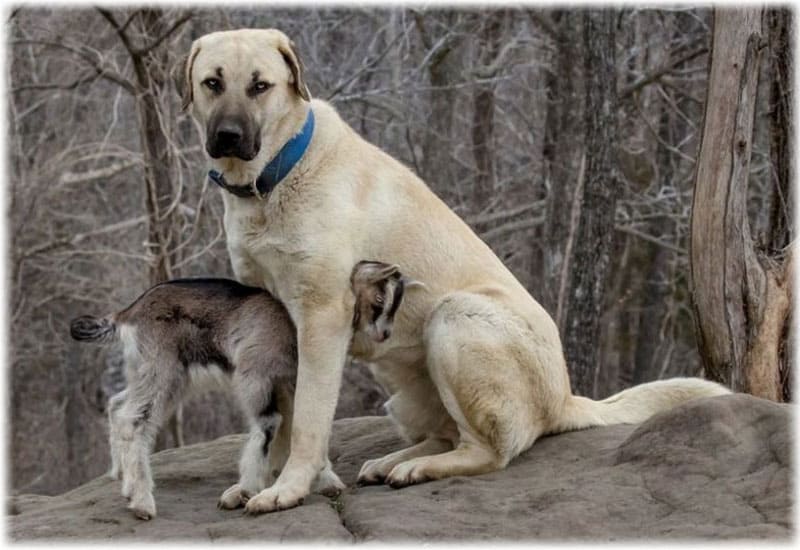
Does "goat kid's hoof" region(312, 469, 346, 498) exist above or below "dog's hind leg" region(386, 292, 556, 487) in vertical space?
below

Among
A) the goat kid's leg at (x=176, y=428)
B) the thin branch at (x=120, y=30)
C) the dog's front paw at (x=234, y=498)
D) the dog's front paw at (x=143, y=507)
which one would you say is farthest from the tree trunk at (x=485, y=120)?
the dog's front paw at (x=143, y=507)

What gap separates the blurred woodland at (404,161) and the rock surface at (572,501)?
15.0 feet

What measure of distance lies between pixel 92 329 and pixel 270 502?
1.35m

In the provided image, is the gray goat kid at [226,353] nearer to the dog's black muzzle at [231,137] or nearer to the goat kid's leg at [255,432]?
the goat kid's leg at [255,432]

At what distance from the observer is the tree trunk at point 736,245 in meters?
7.17

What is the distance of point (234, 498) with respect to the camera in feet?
19.1

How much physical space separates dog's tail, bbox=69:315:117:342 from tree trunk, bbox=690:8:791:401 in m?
3.51

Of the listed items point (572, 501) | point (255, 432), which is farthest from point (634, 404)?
point (255, 432)

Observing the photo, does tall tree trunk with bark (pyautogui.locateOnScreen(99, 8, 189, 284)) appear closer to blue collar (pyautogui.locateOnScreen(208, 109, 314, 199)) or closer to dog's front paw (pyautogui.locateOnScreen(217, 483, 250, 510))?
blue collar (pyautogui.locateOnScreen(208, 109, 314, 199))

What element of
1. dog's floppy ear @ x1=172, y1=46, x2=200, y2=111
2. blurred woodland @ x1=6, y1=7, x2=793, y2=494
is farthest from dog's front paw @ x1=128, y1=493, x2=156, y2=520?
blurred woodland @ x1=6, y1=7, x2=793, y2=494

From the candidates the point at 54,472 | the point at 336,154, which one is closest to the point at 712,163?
the point at 336,154

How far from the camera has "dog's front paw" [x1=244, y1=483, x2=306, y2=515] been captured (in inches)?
219

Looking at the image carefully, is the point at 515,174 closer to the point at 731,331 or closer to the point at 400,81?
the point at 400,81

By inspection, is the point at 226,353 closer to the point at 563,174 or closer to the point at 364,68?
the point at 364,68
